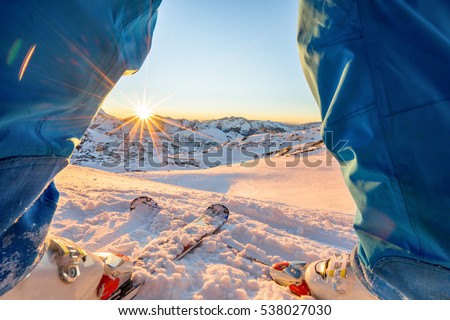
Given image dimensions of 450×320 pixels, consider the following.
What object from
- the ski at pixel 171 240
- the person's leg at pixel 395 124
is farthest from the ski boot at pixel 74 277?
the person's leg at pixel 395 124

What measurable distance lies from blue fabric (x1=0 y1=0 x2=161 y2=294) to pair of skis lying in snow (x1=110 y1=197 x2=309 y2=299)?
0.77 m

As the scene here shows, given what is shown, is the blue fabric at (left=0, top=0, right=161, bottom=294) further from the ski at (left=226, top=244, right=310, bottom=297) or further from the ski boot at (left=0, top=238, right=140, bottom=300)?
the ski at (left=226, top=244, right=310, bottom=297)

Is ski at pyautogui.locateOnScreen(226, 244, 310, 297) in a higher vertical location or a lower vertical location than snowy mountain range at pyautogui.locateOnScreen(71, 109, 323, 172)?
lower

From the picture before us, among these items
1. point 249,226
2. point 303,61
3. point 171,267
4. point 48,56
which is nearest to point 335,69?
point 303,61

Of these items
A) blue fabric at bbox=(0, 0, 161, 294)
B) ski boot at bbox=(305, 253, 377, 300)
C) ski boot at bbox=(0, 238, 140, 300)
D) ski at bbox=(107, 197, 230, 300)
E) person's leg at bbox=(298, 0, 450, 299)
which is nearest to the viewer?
blue fabric at bbox=(0, 0, 161, 294)

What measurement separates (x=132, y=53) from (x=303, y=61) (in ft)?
2.52

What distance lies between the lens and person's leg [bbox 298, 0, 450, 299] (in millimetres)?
745

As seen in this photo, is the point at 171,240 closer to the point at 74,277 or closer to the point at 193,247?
the point at 193,247

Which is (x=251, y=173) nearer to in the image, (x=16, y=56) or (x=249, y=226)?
(x=249, y=226)

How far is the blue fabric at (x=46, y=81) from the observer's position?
0.62 meters

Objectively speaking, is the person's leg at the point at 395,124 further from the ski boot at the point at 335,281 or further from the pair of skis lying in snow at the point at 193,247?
the pair of skis lying in snow at the point at 193,247

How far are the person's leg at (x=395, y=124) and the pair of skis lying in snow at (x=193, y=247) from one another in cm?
85

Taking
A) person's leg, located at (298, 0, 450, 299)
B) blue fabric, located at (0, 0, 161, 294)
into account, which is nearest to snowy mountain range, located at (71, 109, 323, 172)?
blue fabric, located at (0, 0, 161, 294)

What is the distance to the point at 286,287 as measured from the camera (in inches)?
67.6
